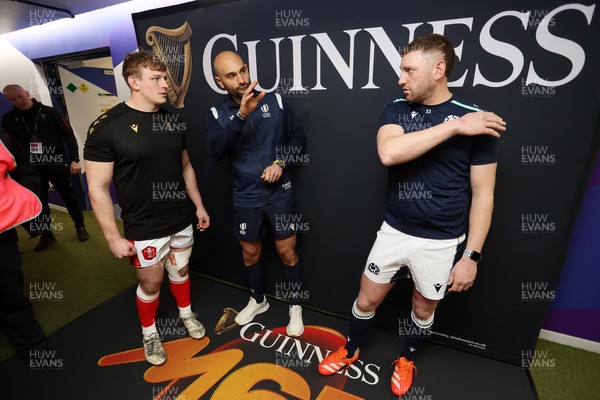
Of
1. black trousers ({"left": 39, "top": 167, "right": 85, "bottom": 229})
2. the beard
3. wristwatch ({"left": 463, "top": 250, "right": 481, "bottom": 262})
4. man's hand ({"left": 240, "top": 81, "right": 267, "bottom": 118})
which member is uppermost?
the beard

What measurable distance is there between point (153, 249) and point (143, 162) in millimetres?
496

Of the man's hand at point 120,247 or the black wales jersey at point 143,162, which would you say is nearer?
the black wales jersey at point 143,162

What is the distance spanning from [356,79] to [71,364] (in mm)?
2489

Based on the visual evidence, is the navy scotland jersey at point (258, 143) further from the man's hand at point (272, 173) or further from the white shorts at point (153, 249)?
the white shorts at point (153, 249)

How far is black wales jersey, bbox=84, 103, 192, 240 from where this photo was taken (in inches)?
61.4

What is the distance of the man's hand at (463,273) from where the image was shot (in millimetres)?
1442

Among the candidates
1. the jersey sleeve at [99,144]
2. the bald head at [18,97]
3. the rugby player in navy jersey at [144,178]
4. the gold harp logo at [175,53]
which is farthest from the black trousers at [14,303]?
the bald head at [18,97]

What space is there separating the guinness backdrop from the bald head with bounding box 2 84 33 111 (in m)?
1.70

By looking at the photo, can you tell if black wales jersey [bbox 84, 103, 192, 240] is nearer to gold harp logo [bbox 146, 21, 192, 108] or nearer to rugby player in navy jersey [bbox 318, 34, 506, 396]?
gold harp logo [bbox 146, 21, 192, 108]

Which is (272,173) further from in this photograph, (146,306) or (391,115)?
(146,306)

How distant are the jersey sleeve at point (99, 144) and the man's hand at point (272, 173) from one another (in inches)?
31.5

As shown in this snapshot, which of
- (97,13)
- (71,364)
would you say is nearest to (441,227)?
(71,364)

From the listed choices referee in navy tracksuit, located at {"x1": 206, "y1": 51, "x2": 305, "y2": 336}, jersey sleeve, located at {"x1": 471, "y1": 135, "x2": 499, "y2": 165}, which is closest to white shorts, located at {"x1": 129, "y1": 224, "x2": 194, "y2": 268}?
referee in navy tracksuit, located at {"x1": 206, "y1": 51, "x2": 305, "y2": 336}

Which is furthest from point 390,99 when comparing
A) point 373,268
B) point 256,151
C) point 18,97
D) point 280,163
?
point 18,97
